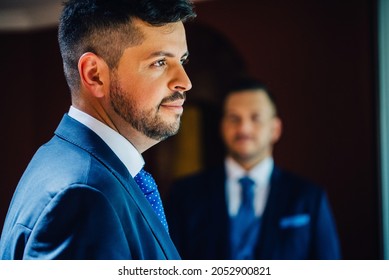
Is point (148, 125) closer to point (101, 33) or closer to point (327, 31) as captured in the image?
point (101, 33)

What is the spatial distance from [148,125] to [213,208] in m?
1.06

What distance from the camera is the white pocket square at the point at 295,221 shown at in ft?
6.14

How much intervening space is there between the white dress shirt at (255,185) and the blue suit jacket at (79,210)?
1.08 metres

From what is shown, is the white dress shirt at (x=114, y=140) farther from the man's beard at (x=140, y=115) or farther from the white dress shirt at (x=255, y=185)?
the white dress shirt at (x=255, y=185)

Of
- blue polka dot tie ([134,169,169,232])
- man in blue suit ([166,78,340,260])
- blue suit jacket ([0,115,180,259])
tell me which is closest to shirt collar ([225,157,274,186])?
man in blue suit ([166,78,340,260])

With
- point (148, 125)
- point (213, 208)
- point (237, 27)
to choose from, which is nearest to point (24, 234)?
point (148, 125)

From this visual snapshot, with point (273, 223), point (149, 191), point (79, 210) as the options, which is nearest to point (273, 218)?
point (273, 223)

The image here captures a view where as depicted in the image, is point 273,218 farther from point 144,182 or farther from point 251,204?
point 144,182

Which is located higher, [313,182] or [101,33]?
[101,33]

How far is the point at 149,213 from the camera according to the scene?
2.83 feet

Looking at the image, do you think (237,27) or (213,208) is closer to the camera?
(213,208)

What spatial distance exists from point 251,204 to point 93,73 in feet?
3.62

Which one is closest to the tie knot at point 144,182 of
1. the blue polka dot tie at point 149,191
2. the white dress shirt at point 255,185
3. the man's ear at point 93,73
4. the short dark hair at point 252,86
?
the blue polka dot tie at point 149,191
